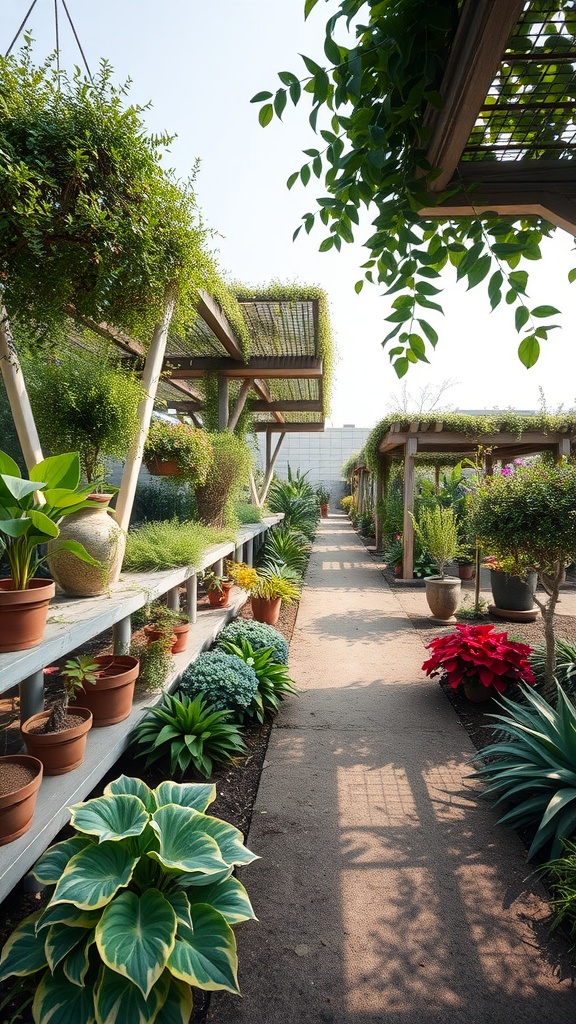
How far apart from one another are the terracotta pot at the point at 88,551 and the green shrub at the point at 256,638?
1622 millimetres

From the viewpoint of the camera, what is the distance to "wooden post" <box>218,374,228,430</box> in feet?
22.0

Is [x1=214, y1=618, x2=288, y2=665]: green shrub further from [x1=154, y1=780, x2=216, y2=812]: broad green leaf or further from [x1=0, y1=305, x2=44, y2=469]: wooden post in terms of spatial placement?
[x1=0, y1=305, x2=44, y2=469]: wooden post

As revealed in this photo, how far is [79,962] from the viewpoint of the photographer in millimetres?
1466

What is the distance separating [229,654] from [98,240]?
8.86 ft

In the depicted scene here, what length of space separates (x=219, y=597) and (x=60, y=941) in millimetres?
3691

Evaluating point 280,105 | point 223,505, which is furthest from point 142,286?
point 223,505

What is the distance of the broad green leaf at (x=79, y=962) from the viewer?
4.69 feet

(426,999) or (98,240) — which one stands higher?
(98,240)

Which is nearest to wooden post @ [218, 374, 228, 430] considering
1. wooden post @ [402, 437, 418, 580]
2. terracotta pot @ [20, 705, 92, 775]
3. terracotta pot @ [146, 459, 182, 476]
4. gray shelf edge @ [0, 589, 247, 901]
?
terracotta pot @ [146, 459, 182, 476]

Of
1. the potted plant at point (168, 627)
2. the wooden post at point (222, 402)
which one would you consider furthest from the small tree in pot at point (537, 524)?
the wooden post at point (222, 402)

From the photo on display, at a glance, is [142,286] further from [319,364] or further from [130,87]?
[319,364]

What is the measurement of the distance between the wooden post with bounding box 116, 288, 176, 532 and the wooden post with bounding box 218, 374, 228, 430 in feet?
11.6

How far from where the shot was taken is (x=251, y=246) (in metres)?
2.62

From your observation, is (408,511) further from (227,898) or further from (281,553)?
(227,898)
